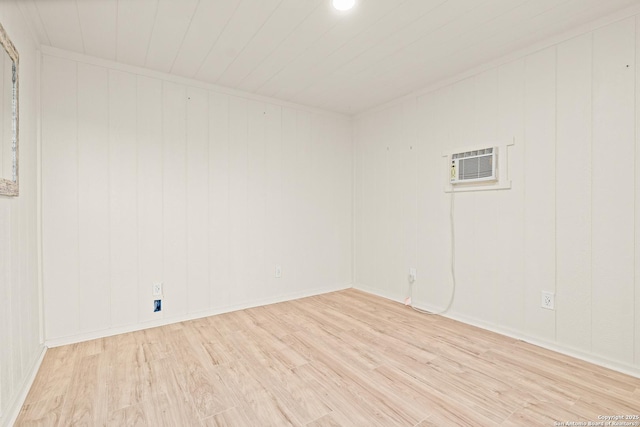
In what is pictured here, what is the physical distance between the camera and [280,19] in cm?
203

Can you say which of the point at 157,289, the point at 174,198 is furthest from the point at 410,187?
the point at 157,289

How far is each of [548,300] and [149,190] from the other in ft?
10.9

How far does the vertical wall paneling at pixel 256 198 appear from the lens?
131 inches

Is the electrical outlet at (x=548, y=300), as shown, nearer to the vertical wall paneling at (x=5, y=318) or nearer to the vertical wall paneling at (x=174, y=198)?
the vertical wall paneling at (x=174, y=198)

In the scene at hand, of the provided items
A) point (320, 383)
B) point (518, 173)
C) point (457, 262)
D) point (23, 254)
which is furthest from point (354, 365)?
point (23, 254)

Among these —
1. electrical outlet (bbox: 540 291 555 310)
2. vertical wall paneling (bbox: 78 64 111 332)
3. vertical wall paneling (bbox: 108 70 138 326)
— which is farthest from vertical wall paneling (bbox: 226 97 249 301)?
electrical outlet (bbox: 540 291 555 310)

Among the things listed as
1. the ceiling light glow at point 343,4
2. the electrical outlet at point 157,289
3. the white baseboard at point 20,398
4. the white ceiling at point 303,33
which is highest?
the white ceiling at point 303,33

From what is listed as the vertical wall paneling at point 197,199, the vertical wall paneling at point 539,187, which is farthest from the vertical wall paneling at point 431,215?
the vertical wall paneling at point 197,199

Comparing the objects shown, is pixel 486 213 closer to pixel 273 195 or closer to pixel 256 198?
pixel 273 195

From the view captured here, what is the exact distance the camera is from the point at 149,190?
2766 millimetres

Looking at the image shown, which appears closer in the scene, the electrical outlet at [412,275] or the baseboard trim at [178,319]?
the baseboard trim at [178,319]

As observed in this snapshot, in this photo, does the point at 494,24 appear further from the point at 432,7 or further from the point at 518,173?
the point at 518,173

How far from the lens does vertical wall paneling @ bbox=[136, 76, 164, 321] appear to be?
8.94ft

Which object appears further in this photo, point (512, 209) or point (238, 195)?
point (238, 195)
